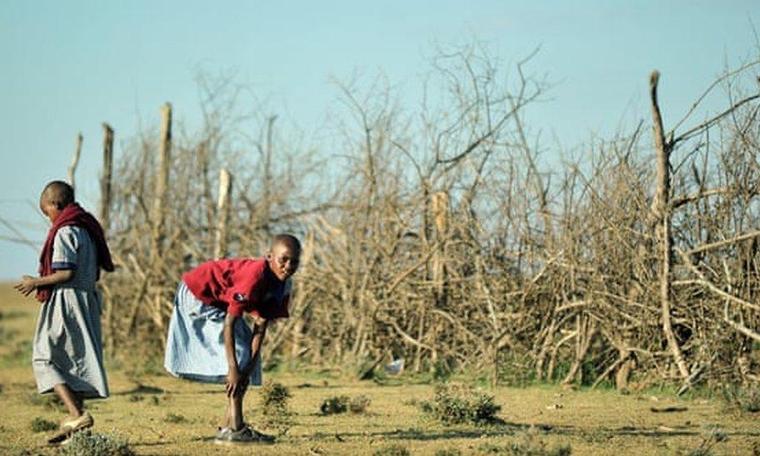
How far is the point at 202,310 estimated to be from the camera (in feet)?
29.9

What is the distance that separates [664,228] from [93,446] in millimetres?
6294

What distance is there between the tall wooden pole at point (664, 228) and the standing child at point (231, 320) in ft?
15.5

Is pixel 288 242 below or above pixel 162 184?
below

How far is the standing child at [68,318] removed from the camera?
8797mm

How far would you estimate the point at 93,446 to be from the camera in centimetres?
811

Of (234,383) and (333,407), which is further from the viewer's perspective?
(333,407)

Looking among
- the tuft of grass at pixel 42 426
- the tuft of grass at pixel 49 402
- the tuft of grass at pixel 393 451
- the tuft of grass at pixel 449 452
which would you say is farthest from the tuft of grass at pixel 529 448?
the tuft of grass at pixel 49 402

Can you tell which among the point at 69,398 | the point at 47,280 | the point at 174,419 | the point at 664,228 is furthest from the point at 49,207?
the point at 664,228

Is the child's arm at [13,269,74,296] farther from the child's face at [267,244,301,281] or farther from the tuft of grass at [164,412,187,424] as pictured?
the tuft of grass at [164,412,187,424]

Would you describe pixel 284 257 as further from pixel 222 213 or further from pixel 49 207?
pixel 222 213

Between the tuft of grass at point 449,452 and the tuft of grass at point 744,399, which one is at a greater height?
the tuft of grass at point 744,399

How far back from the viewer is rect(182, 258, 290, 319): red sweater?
8.75 meters

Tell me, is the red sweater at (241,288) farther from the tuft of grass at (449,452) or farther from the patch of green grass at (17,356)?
the patch of green grass at (17,356)

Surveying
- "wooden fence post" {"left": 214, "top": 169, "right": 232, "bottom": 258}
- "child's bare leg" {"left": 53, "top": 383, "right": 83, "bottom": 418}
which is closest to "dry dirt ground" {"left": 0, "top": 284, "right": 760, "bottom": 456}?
"child's bare leg" {"left": 53, "top": 383, "right": 83, "bottom": 418}
